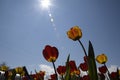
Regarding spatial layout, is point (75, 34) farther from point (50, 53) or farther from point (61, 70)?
point (61, 70)

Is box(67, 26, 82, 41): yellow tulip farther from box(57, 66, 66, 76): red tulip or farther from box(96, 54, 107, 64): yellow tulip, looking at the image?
box(96, 54, 107, 64): yellow tulip

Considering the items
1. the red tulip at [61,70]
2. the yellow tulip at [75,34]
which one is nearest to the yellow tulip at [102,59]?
the red tulip at [61,70]

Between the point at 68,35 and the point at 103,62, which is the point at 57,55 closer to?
the point at 68,35

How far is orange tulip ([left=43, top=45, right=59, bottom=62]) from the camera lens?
11.6 feet

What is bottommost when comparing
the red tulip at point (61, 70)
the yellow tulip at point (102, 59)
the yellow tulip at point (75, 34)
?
the red tulip at point (61, 70)

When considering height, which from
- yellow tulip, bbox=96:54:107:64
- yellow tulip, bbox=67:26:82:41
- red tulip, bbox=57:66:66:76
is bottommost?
red tulip, bbox=57:66:66:76

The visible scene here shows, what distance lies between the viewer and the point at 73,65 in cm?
480

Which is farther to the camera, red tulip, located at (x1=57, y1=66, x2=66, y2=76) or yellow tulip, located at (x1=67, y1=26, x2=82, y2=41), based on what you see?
red tulip, located at (x1=57, y1=66, x2=66, y2=76)

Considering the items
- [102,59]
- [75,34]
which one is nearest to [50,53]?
[75,34]

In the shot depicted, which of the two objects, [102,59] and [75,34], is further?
[102,59]

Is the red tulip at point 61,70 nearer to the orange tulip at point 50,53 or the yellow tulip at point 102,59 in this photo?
the yellow tulip at point 102,59

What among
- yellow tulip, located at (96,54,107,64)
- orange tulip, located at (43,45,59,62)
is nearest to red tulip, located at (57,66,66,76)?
yellow tulip, located at (96,54,107,64)

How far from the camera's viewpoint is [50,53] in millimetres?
3641

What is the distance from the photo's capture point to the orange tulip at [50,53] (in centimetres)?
353
